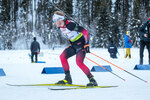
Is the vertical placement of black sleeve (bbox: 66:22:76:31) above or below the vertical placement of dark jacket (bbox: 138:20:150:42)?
above

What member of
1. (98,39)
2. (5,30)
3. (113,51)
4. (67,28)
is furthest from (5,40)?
(67,28)

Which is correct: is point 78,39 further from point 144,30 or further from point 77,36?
point 144,30

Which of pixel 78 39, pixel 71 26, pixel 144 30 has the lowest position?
pixel 144 30

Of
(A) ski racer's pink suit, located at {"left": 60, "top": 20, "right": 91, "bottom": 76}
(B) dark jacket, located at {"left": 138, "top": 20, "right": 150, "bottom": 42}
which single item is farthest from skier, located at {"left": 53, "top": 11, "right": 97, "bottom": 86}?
(B) dark jacket, located at {"left": 138, "top": 20, "right": 150, "bottom": 42}

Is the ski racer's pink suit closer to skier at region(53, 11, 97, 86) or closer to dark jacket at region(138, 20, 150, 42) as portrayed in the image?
skier at region(53, 11, 97, 86)

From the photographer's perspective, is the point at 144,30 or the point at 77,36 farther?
the point at 144,30

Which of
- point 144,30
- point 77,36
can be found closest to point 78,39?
point 77,36

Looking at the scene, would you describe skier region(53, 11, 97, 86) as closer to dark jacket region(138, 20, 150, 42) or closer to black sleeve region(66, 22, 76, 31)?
black sleeve region(66, 22, 76, 31)

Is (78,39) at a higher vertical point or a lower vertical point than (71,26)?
lower

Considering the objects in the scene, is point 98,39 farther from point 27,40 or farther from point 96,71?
point 96,71

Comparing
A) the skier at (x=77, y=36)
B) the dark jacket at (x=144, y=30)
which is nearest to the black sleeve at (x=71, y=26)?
the skier at (x=77, y=36)

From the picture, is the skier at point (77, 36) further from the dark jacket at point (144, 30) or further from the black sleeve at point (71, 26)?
the dark jacket at point (144, 30)

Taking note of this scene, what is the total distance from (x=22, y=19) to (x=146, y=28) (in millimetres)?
62148

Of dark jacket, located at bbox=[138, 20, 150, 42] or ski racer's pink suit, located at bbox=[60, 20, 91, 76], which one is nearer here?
ski racer's pink suit, located at bbox=[60, 20, 91, 76]
